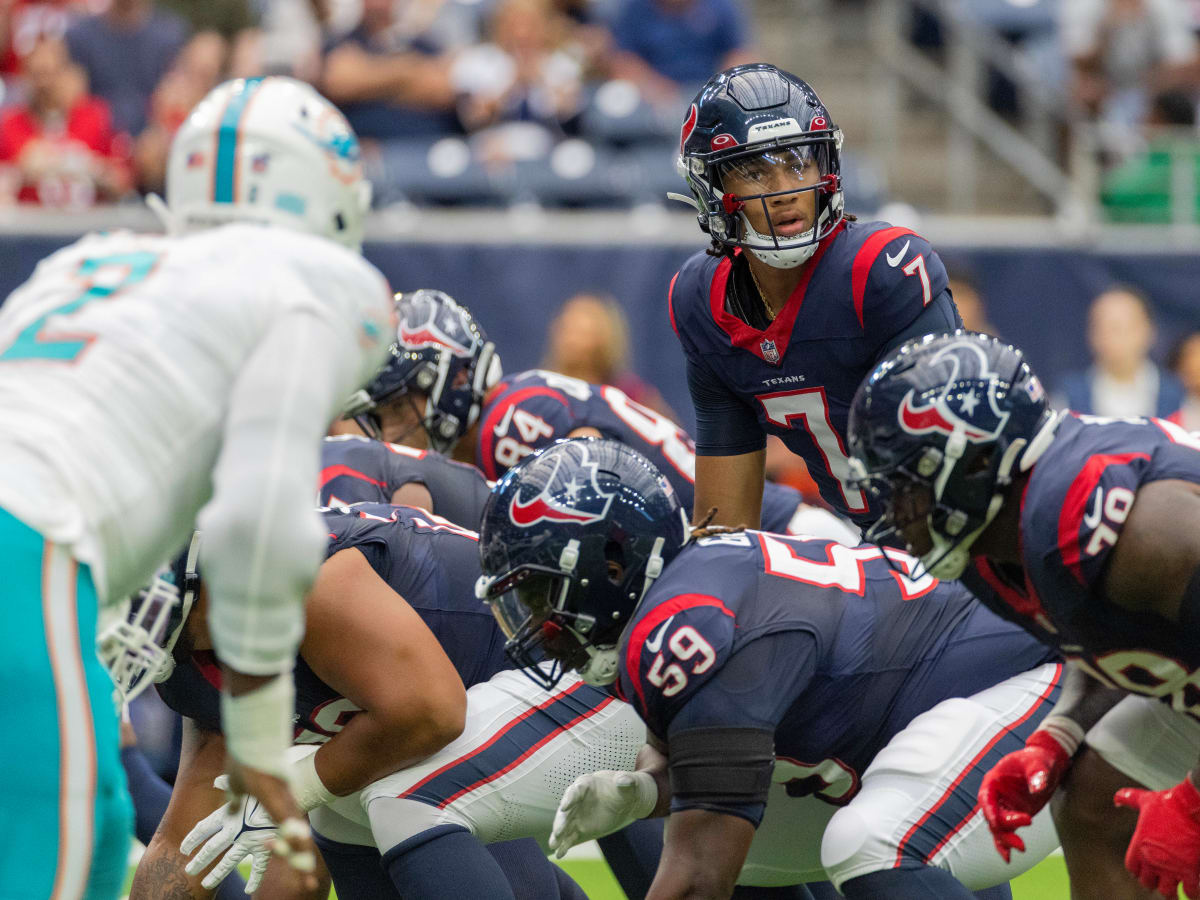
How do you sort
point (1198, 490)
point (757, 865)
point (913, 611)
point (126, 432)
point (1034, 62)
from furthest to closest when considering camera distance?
1. point (1034, 62)
2. point (757, 865)
3. point (913, 611)
4. point (1198, 490)
5. point (126, 432)

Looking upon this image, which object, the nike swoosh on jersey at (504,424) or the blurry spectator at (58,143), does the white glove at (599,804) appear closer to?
the nike swoosh on jersey at (504,424)

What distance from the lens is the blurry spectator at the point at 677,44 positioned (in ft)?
31.1

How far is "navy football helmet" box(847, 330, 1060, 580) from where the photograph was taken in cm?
257

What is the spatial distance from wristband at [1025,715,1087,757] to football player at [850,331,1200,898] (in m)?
0.17

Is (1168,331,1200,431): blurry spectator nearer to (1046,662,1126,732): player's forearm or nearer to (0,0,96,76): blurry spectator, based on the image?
(1046,662,1126,732): player's forearm

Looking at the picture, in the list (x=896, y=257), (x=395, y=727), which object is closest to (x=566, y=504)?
(x=395, y=727)

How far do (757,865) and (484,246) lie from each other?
5363mm

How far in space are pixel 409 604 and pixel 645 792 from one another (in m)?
0.66

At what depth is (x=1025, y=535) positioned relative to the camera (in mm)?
2578

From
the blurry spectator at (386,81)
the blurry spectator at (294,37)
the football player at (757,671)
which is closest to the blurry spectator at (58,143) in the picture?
the blurry spectator at (294,37)

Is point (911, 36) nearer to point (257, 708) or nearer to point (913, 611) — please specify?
point (913, 611)

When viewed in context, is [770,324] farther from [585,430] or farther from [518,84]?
[518,84]

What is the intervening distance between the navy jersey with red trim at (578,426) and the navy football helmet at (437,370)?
88 millimetres

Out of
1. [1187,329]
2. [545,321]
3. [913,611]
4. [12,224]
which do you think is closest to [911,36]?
[1187,329]
